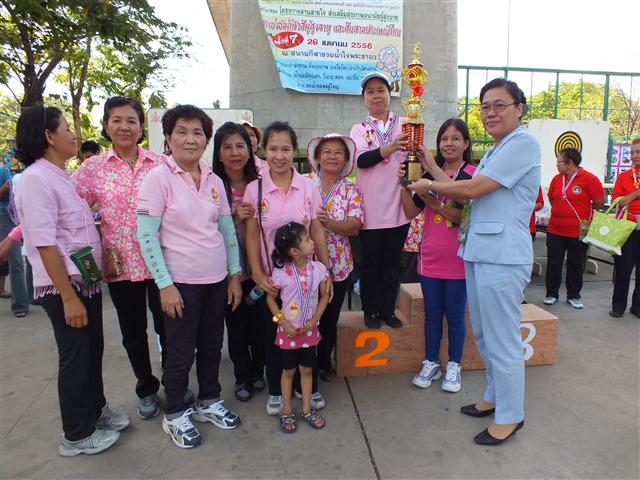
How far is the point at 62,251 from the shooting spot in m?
2.05

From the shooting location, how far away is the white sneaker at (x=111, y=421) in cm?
248

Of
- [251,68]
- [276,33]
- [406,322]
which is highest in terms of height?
[276,33]

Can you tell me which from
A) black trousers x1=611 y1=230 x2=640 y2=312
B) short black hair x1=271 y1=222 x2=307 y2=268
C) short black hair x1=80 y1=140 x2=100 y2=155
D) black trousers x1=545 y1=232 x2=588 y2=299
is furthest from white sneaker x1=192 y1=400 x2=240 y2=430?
black trousers x1=611 y1=230 x2=640 y2=312

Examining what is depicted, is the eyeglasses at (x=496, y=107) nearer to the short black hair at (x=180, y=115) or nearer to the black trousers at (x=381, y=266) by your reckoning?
the black trousers at (x=381, y=266)

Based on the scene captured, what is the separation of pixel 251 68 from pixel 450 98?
3.62 metres

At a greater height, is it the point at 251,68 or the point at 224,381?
the point at 251,68

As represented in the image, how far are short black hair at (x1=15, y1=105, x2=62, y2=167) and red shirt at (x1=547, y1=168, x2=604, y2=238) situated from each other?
A: 484 centimetres

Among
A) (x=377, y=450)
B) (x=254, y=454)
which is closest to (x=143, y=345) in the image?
(x=254, y=454)

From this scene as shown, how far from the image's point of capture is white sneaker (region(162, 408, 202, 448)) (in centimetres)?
234

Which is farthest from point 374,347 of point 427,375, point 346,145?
point 346,145

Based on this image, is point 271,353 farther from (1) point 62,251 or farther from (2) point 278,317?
(1) point 62,251

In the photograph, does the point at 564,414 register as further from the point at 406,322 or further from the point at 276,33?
the point at 276,33

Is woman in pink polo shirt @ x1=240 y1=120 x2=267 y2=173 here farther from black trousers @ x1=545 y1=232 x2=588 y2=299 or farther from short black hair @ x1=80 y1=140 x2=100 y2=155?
black trousers @ x1=545 y1=232 x2=588 y2=299

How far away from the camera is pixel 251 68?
7266mm
